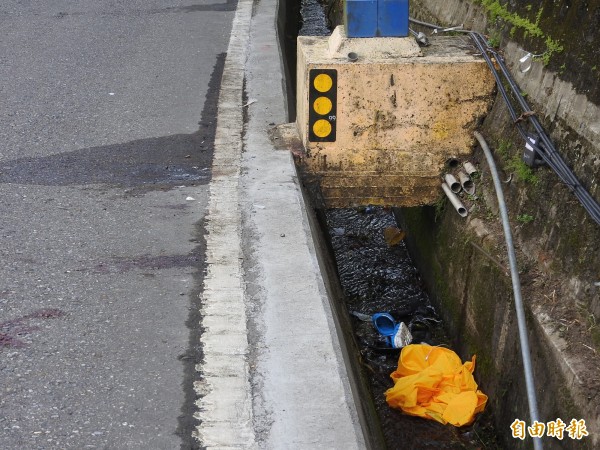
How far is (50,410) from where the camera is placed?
315 centimetres

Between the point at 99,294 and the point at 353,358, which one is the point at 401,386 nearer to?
the point at 353,358

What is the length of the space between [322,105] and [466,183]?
1.10 m

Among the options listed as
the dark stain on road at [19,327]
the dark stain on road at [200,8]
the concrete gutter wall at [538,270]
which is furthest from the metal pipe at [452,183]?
the dark stain on road at [200,8]

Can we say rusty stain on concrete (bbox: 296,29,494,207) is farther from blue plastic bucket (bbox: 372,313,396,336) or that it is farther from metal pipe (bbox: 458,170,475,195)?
blue plastic bucket (bbox: 372,313,396,336)

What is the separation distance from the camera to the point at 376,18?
17.8 ft

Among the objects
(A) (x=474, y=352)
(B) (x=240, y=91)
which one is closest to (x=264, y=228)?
(A) (x=474, y=352)

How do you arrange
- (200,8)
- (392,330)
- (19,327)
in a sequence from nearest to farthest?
(19,327) → (392,330) → (200,8)

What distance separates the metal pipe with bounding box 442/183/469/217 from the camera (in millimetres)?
5418

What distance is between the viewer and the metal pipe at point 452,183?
557 cm

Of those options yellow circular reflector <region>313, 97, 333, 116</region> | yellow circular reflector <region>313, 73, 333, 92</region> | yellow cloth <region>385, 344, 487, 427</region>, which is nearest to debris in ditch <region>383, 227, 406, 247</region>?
yellow circular reflector <region>313, 97, 333, 116</region>

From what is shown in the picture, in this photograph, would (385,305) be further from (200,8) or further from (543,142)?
(200,8)

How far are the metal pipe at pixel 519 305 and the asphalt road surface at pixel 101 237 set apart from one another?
4.82ft

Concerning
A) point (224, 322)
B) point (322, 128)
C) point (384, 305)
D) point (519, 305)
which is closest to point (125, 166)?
point (322, 128)

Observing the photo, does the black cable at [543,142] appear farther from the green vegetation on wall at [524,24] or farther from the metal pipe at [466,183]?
the metal pipe at [466,183]
